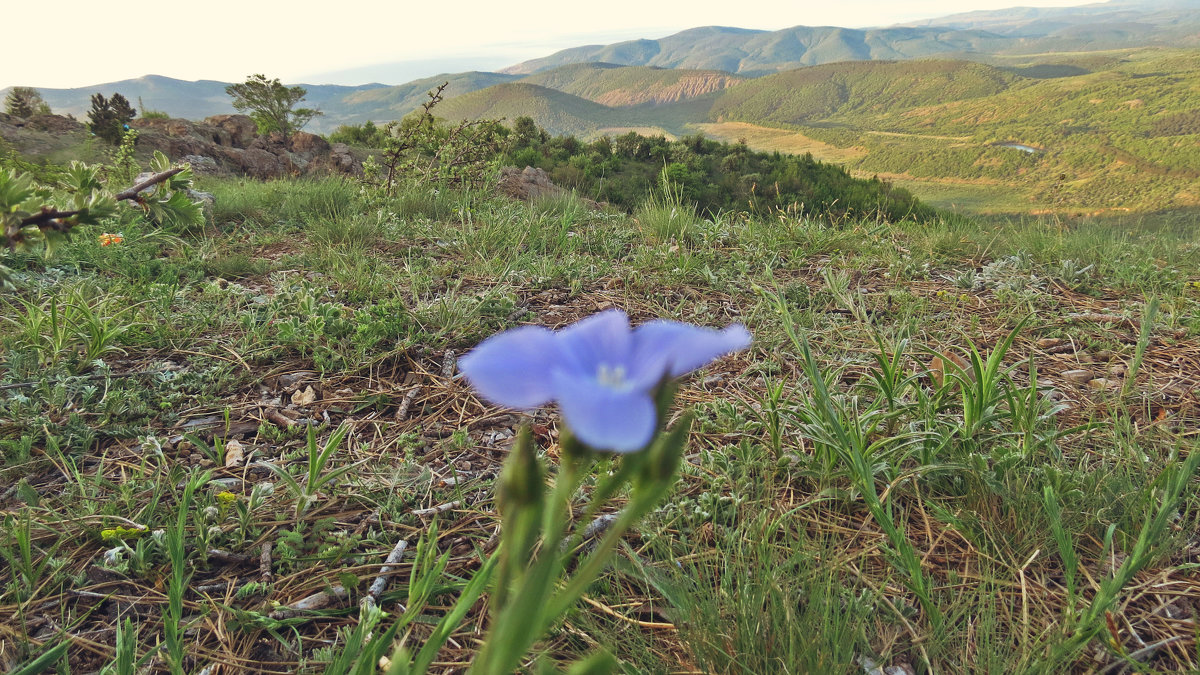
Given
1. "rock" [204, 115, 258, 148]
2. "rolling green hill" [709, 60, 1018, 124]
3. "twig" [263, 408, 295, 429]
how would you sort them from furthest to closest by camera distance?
"rolling green hill" [709, 60, 1018, 124] < "rock" [204, 115, 258, 148] < "twig" [263, 408, 295, 429]

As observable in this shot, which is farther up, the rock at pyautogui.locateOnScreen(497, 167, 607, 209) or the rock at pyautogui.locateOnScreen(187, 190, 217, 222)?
the rock at pyautogui.locateOnScreen(187, 190, 217, 222)

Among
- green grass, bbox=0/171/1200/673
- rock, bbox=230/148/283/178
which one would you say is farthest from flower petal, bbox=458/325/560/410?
rock, bbox=230/148/283/178

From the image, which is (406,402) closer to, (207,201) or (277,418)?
(277,418)

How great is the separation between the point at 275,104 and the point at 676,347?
30187 millimetres

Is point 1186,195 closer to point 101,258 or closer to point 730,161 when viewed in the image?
point 730,161

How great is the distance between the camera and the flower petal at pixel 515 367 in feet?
1.57

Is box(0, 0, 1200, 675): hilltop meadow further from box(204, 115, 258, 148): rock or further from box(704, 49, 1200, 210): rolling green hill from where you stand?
box(704, 49, 1200, 210): rolling green hill

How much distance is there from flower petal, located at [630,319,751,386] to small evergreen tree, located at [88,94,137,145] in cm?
1995

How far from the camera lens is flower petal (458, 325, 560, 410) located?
1.57 feet

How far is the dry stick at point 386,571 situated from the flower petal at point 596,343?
1.16 m

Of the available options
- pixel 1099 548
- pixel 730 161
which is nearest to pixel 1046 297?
pixel 1099 548

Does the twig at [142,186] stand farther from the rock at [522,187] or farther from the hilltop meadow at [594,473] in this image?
the rock at [522,187]

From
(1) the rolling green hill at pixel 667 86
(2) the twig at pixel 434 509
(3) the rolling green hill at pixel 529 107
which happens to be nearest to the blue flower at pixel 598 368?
(2) the twig at pixel 434 509

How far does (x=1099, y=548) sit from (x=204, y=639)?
222cm
